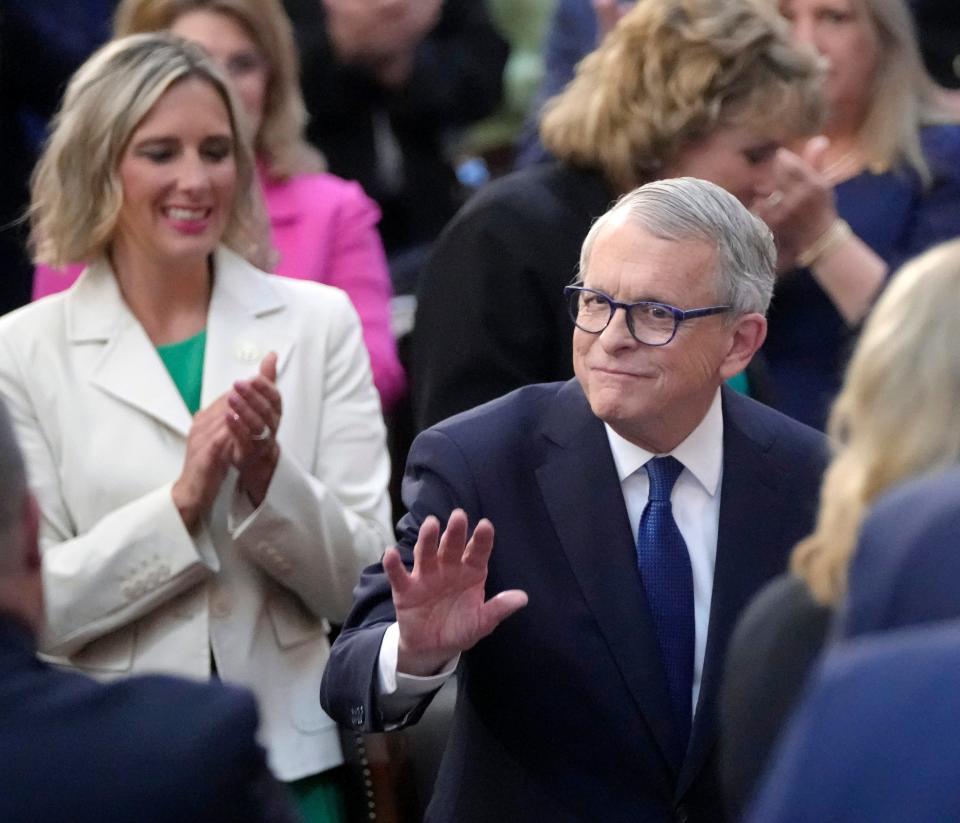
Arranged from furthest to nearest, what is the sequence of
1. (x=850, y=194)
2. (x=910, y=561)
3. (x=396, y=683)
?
(x=850, y=194), (x=396, y=683), (x=910, y=561)

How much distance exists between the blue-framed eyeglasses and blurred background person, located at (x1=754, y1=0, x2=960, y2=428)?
3.62 feet

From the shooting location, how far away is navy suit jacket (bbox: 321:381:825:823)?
11.1 feet

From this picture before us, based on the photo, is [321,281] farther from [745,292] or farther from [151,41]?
[745,292]

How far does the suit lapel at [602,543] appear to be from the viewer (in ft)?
11.0

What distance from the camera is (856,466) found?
2457 mm

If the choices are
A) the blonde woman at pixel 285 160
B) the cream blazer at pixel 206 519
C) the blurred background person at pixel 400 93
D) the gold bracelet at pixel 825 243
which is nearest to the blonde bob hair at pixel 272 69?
the blonde woman at pixel 285 160

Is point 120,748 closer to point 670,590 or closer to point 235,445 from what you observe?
point 670,590

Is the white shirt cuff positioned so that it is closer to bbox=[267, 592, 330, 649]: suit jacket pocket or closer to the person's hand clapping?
bbox=[267, 592, 330, 649]: suit jacket pocket

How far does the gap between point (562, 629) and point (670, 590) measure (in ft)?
0.61

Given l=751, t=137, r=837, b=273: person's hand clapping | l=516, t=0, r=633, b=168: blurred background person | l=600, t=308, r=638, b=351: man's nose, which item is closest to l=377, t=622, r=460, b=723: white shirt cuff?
l=600, t=308, r=638, b=351: man's nose

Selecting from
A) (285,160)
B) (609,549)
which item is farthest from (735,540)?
(285,160)

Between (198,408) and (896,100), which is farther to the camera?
(896,100)

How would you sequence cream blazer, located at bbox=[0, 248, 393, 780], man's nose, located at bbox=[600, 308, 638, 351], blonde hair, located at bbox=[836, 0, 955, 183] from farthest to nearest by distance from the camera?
1. blonde hair, located at bbox=[836, 0, 955, 183]
2. cream blazer, located at bbox=[0, 248, 393, 780]
3. man's nose, located at bbox=[600, 308, 638, 351]

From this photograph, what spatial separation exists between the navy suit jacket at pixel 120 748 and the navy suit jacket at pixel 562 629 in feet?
3.14
